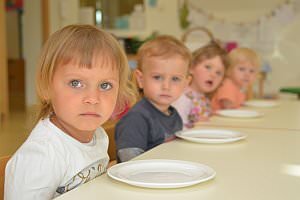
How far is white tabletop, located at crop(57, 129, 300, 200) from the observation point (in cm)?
88

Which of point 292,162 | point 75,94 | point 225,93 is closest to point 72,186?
point 75,94

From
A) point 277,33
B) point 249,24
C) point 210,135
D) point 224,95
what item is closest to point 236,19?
point 249,24

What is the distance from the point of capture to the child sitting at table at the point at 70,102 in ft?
3.41

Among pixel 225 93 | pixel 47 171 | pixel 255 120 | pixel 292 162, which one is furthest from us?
pixel 225 93

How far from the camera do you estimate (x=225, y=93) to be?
2.87 metres

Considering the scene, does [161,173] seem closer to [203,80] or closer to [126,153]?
[126,153]

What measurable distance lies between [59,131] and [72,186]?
5.1 inches

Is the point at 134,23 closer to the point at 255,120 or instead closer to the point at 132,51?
the point at 132,51

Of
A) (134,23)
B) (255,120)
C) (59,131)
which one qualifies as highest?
(134,23)

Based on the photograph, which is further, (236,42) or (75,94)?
(236,42)

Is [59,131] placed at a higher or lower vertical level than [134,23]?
lower

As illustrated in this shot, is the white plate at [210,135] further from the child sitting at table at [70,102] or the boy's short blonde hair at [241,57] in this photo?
the boy's short blonde hair at [241,57]

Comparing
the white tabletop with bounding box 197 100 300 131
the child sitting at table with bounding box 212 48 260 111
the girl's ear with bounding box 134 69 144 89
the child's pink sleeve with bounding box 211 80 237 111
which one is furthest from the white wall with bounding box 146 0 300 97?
the girl's ear with bounding box 134 69 144 89

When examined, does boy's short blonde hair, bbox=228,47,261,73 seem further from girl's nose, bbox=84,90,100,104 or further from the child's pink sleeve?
girl's nose, bbox=84,90,100,104
